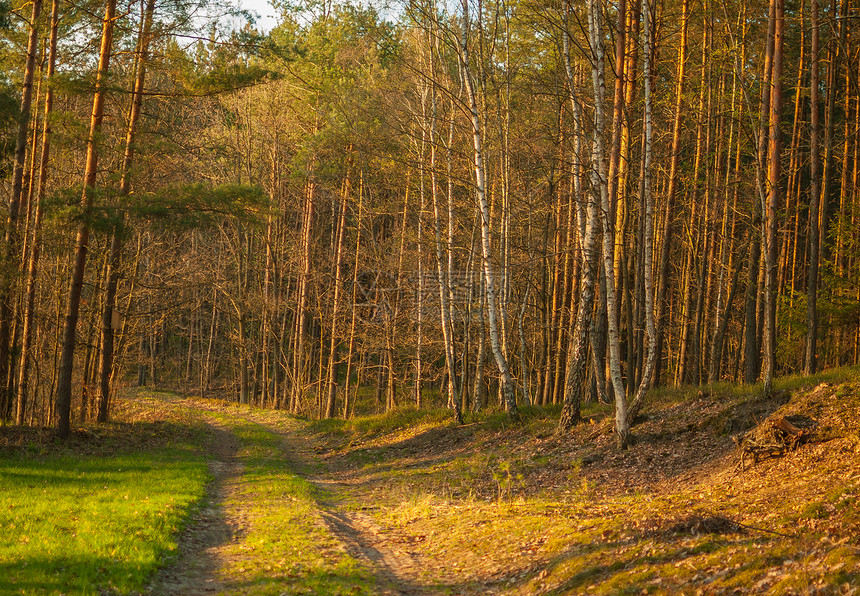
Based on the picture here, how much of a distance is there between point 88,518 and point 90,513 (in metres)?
0.31

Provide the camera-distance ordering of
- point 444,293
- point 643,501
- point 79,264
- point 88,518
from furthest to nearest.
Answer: point 444,293, point 79,264, point 643,501, point 88,518

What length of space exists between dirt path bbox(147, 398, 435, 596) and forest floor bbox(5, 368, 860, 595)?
3cm

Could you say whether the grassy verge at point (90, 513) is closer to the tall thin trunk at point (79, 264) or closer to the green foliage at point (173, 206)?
the tall thin trunk at point (79, 264)

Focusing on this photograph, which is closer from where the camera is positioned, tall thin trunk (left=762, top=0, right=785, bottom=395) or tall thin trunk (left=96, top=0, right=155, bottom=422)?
tall thin trunk (left=762, top=0, right=785, bottom=395)

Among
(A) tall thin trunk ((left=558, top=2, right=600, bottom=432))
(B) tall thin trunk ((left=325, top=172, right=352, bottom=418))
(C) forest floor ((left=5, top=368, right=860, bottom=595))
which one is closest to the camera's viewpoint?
(C) forest floor ((left=5, top=368, right=860, bottom=595))

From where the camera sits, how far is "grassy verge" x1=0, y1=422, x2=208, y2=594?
6180 millimetres

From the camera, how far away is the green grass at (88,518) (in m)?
6.14

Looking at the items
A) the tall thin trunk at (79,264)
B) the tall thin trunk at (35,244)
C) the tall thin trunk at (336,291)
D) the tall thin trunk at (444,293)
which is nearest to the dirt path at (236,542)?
the tall thin trunk at (79,264)

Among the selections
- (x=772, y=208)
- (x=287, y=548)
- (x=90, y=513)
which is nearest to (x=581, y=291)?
(x=772, y=208)

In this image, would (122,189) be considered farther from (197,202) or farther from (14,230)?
(14,230)

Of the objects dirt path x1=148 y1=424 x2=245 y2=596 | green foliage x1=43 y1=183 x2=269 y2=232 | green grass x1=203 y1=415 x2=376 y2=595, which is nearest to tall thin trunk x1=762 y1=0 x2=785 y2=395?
green grass x1=203 y1=415 x2=376 y2=595

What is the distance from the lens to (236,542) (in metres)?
8.20

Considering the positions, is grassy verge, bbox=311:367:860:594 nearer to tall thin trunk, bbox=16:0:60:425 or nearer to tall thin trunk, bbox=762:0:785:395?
tall thin trunk, bbox=762:0:785:395

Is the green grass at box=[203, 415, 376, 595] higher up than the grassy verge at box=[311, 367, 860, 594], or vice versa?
the grassy verge at box=[311, 367, 860, 594]
